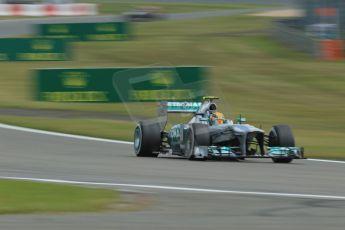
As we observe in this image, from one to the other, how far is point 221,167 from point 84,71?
11.3m

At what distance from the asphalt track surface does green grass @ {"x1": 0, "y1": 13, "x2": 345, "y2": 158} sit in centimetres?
182

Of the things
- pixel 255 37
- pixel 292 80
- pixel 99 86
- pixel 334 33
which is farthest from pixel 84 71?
pixel 255 37

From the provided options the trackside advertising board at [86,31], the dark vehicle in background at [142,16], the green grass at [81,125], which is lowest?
the green grass at [81,125]

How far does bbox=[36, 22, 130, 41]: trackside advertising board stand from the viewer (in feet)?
131

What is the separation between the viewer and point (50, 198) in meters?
9.91

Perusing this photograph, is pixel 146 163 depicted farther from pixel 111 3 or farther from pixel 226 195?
pixel 111 3

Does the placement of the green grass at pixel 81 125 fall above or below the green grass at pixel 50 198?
below

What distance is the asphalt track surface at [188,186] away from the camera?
28.4 feet

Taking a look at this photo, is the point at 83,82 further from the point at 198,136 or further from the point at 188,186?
the point at 188,186

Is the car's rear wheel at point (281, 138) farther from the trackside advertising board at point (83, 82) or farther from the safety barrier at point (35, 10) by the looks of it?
the safety barrier at point (35, 10)

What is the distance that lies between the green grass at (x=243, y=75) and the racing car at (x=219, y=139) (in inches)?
31.4

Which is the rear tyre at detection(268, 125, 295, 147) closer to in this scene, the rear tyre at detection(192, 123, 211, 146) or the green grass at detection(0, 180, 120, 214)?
the rear tyre at detection(192, 123, 211, 146)

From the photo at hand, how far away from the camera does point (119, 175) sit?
1251 cm

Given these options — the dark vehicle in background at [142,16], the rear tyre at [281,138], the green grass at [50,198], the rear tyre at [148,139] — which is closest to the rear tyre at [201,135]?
the rear tyre at [281,138]
